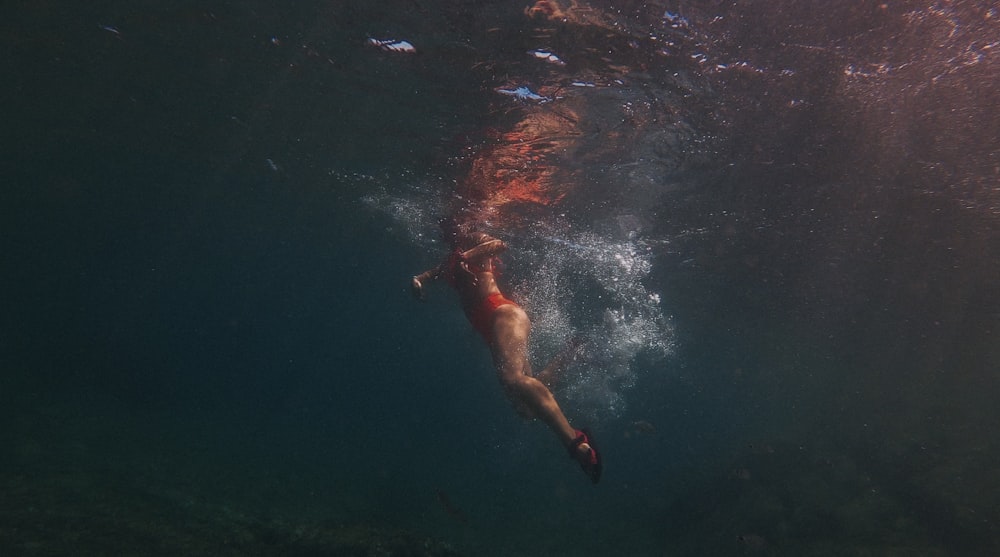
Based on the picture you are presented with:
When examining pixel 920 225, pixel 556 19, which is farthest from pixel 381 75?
pixel 920 225

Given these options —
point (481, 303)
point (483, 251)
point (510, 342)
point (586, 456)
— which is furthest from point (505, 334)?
point (586, 456)

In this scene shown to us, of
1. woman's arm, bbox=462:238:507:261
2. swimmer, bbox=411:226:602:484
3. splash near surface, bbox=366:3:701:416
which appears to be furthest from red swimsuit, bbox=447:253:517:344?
splash near surface, bbox=366:3:701:416

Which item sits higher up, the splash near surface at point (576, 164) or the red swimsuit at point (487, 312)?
the splash near surface at point (576, 164)

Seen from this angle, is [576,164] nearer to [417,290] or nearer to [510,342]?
[417,290]

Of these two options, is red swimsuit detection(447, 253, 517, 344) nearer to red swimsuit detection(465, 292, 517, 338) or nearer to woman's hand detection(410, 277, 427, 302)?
red swimsuit detection(465, 292, 517, 338)

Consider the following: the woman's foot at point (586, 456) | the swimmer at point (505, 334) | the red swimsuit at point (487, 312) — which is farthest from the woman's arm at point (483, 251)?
the woman's foot at point (586, 456)

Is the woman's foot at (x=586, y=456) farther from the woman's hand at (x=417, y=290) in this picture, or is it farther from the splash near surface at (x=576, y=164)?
the splash near surface at (x=576, y=164)

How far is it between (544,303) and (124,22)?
94.0 ft

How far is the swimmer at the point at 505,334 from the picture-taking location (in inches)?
233

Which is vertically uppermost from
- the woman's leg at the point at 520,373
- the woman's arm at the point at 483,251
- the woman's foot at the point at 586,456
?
the woman's arm at the point at 483,251

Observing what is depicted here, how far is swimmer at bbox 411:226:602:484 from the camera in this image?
19.4ft

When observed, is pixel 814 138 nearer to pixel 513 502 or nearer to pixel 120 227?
pixel 513 502

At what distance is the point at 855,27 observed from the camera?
7.57 meters

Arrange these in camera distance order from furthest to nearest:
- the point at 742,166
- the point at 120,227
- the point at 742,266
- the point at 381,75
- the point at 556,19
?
the point at 120,227 < the point at 742,266 < the point at 742,166 < the point at 381,75 < the point at 556,19
